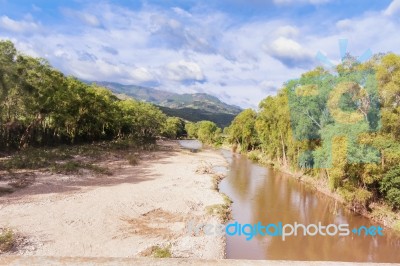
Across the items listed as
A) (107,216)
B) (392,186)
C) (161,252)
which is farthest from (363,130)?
(107,216)

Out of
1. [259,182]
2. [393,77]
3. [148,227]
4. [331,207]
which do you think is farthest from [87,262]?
[259,182]

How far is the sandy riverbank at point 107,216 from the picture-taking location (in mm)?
15562

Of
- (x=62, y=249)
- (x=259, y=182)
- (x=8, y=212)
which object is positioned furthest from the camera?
(x=259, y=182)

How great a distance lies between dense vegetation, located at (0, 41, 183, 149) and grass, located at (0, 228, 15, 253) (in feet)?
65.0

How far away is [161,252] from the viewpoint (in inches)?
593

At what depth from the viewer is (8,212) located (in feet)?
60.4

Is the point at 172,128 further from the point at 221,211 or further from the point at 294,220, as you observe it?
the point at 294,220

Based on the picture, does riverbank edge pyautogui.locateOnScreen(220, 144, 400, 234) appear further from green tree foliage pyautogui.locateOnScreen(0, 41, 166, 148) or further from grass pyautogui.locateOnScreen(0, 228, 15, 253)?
green tree foliage pyautogui.locateOnScreen(0, 41, 166, 148)

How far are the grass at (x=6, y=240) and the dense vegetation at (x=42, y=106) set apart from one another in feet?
65.0

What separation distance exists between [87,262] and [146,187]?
27.3m

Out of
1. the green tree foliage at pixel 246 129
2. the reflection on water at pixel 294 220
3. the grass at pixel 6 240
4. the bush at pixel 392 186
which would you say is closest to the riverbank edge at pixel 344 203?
the reflection on water at pixel 294 220

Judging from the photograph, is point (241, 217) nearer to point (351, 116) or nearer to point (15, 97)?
point (351, 116)

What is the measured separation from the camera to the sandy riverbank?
613 inches

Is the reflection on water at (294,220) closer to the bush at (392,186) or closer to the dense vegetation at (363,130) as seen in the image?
the bush at (392,186)
